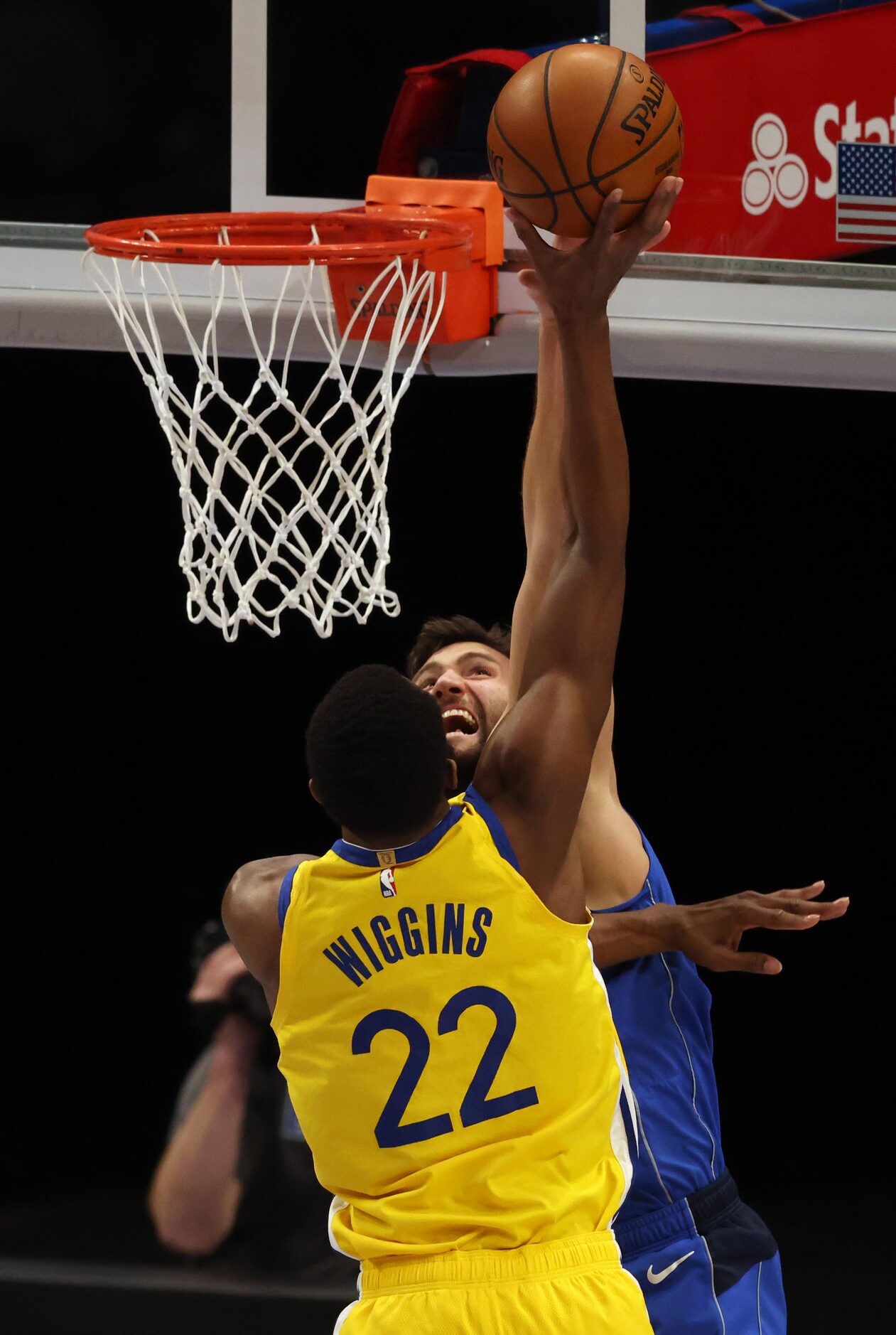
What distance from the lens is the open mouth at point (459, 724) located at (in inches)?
111

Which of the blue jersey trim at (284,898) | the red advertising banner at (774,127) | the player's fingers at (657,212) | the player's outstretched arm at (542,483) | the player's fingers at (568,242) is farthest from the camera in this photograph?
the red advertising banner at (774,127)

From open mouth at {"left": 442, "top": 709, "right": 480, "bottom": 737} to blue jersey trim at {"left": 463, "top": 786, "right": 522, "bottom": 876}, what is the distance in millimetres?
939

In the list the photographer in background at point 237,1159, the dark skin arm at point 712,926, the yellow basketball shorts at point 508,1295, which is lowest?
the photographer in background at point 237,1159

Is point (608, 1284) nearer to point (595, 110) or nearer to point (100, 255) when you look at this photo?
point (595, 110)

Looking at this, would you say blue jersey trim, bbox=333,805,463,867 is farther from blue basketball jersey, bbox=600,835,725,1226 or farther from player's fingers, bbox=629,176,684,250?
player's fingers, bbox=629,176,684,250

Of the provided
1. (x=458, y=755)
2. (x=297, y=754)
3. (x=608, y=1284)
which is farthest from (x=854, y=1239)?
(x=608, y=1284)

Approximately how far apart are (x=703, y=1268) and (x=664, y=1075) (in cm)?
32

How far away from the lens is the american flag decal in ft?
11.7

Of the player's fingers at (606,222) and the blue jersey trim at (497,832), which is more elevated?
the player's fingers at (606,222)

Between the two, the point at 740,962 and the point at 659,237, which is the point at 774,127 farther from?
the point at 740,962

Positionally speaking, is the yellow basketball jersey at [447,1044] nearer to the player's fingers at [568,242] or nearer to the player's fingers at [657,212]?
the player's fingers at [657,212]

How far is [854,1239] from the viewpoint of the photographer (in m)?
5.36

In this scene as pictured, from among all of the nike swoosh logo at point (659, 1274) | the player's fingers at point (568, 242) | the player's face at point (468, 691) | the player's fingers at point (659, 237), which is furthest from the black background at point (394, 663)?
the player's fingers at point (659, 237)

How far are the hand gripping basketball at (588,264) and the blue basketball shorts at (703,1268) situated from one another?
1481mm
